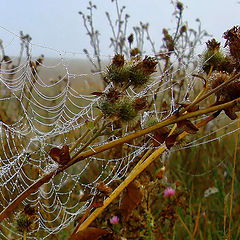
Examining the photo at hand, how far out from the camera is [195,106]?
767 mm

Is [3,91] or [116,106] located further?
[3,91]

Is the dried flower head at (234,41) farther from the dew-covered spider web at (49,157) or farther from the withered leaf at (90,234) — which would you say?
the withered leaf at (90,234)

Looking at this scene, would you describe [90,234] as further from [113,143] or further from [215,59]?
[215,59]

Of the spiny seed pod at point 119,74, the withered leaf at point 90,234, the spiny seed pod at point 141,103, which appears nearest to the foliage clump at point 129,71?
the spiny seed pod at point 119,74

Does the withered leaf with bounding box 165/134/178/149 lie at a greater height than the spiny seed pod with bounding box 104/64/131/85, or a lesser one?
lesser

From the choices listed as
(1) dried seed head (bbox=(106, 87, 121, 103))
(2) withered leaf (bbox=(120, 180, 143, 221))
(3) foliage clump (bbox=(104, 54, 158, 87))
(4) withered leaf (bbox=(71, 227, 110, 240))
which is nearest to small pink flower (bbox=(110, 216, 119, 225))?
(2) withered leaf (bbox=(120, 180, 143, 221))

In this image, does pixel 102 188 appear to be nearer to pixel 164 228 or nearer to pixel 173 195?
pixel 173 195

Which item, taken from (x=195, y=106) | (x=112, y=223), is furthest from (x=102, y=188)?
(x=112, y=223)

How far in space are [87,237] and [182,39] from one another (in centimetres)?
245

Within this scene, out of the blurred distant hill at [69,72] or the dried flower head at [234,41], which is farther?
the blurred distant hill at [69,72]

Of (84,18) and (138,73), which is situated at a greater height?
(84,18)

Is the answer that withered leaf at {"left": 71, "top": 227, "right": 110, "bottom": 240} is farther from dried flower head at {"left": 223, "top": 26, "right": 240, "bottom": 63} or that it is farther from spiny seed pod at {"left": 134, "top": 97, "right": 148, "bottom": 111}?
dried flower head at {"left": 223, "top": 26, "right": 240, "bottom": 63}

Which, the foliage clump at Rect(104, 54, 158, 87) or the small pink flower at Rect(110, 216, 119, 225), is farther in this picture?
the small pink flower at Rect(110, 216, 119, 225)

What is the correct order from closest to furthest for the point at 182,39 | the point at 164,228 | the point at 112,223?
1. the point at 112,223
2. the point at 164,228
3. the point at 182,39
